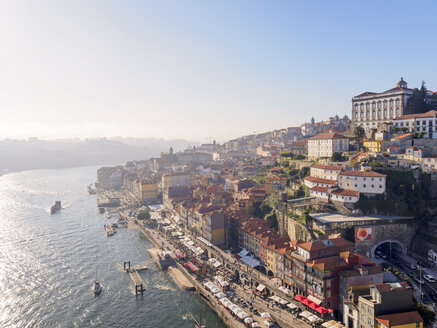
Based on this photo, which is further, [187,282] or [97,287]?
[187,282]

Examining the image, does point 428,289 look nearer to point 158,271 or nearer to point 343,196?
point 343,196

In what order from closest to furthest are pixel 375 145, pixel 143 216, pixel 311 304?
pixel 311 304, pixel 375 145, pixel 143 216

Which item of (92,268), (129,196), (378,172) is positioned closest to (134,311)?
(92,268)

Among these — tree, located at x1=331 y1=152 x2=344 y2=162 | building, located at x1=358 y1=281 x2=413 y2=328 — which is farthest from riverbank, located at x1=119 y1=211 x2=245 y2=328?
tree, located at x1=331 y1=152 x2=344 y2=162

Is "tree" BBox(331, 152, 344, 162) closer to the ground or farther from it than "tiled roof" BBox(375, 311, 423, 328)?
farther from it

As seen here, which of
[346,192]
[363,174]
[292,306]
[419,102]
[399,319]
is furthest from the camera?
[419,102]

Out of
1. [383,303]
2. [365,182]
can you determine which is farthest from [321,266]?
[365,182]

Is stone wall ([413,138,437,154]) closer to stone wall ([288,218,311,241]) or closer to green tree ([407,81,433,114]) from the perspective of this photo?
green tree ([407,81,433,114])

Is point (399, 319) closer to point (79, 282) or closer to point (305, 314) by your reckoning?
point (305, 314)
